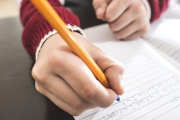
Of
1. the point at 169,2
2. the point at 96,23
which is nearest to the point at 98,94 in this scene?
the point at 96,23

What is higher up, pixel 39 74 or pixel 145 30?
pixel 39 74

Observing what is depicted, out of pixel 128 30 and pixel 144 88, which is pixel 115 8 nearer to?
pixel 128 30

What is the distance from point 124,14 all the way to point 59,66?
0.74 ft

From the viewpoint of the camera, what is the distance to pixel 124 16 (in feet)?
1.21

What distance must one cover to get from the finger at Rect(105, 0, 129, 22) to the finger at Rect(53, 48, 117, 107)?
7.7 inches

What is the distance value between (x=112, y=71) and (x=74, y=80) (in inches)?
1.6

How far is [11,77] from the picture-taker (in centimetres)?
30

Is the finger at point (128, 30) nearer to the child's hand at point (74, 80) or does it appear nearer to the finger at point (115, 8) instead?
the finger at point (115, 8)

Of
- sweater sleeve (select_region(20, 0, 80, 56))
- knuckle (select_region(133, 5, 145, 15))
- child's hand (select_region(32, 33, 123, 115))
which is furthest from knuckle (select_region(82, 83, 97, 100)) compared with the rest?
knuckle (select_region(133, 5, 145, 15))

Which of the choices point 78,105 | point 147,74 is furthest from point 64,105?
point 147,74

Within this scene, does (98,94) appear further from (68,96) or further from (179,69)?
(179,69)

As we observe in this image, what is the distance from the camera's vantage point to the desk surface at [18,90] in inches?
9.5

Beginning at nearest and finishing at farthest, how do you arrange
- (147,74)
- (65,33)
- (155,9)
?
(65,33), (147,74), (155,9)

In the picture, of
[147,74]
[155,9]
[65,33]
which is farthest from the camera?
[155,9]
